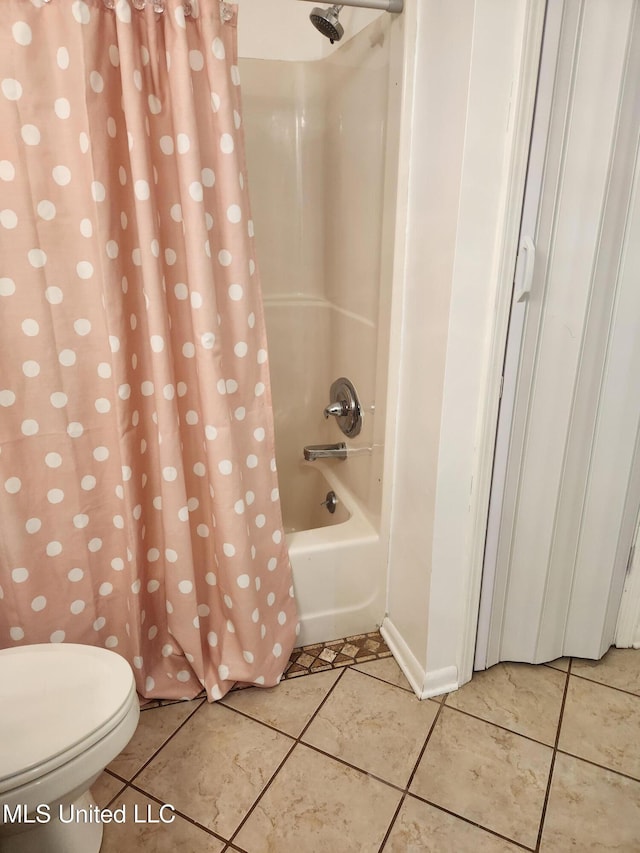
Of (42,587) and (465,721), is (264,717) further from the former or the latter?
(42,587)

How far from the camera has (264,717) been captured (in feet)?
4.85

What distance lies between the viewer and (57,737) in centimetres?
98

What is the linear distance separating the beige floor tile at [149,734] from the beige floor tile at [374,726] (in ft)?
1.09

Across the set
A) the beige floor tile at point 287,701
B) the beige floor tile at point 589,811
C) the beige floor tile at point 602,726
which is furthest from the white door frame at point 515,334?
the beige floor tile at point 287,701

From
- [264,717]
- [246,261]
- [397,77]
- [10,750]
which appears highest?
[397,77]

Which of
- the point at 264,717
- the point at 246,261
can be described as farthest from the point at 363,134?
the point at 264,717

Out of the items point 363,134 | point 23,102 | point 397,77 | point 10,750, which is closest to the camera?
point 10,750

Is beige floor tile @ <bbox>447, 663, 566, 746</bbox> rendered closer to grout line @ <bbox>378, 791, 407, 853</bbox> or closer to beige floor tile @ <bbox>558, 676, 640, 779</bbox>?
beige floor tile @ <bbox>558, 676, 640, 779</bbox>

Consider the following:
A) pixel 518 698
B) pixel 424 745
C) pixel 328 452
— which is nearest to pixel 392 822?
pixel 424 745

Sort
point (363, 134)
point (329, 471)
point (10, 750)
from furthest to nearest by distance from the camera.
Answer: point (329, 471) < point (363, 134) < point (10, 750)

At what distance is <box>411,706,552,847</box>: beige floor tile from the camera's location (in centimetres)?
123

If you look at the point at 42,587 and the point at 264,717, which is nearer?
the point at 42,587

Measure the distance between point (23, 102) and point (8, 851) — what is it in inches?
56.4

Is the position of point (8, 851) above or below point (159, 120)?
below
